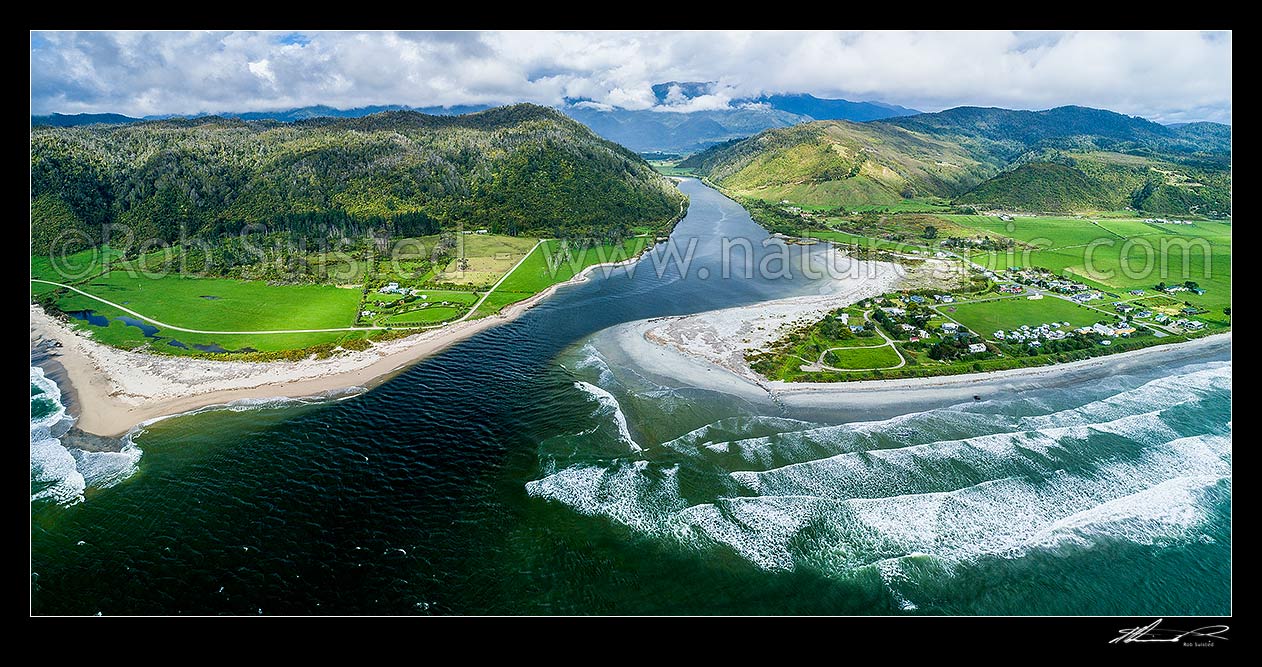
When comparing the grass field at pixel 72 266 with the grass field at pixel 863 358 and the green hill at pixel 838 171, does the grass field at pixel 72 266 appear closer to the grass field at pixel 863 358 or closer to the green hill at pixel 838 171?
the grass field at pixel 863 358

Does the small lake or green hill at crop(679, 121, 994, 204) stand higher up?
green hill at crop(679, 121, 994, 204)

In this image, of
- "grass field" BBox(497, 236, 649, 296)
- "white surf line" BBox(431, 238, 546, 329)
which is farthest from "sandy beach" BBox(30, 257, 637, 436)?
"grass field" BBox(497, 236, 649, 296)

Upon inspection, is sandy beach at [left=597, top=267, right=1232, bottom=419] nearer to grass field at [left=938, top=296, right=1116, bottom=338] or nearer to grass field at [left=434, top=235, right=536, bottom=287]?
grass field at [left=938, top=296, right=1116, bottom=338]

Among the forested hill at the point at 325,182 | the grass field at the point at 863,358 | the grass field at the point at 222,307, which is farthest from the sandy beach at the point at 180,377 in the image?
the forested hill at the point at 325,182
